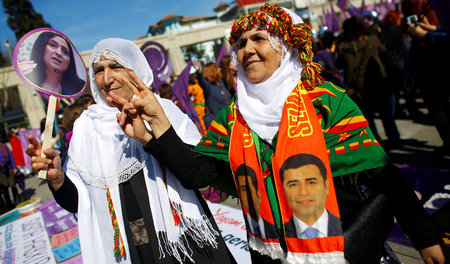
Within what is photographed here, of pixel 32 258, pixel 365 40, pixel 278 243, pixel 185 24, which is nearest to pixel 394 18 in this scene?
pixel 365 40

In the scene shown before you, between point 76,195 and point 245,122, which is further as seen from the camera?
point 76,195

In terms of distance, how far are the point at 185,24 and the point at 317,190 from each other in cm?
6301

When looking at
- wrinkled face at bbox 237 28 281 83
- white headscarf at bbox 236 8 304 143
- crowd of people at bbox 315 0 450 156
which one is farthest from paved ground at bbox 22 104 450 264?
wrinkled face at bbox 237 28 281 83

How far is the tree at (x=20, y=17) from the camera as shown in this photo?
38.7 metres

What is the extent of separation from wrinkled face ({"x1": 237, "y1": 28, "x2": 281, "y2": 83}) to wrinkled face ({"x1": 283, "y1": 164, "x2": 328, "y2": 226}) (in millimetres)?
483

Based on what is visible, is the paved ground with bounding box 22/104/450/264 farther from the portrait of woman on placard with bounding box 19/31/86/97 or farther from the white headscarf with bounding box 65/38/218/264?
the portrait of woman on placard with bounding box 19/31/86/97

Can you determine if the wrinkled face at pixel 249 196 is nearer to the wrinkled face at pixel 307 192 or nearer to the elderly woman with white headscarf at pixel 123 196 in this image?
the wrinkled face at pixel 307 192

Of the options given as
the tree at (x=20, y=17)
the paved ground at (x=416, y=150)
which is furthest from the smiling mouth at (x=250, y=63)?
the tree at (x=20, y=17)

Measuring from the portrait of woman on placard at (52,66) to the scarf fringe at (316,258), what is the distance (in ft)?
5.27

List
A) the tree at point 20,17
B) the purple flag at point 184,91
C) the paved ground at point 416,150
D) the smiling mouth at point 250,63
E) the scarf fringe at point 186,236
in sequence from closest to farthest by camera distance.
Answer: the smiling mouth at point 250,63
the scarf fringe at point 186,236
the paved ground at point 416,150
the purple flag at point 184,91
the tree at point 20,17

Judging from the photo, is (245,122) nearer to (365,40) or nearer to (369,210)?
(369,210)

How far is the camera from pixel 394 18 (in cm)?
573

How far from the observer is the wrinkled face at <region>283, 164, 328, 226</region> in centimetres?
120

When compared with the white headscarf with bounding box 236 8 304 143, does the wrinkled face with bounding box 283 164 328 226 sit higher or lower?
lower
